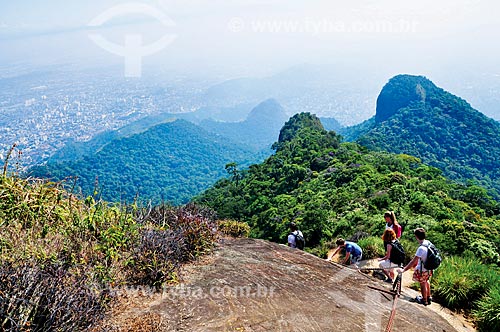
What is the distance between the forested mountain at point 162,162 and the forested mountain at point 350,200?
36796mm

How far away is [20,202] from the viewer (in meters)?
4.88

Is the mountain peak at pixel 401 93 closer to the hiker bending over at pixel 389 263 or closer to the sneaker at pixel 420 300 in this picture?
the hiker bending over at pixel 389 263

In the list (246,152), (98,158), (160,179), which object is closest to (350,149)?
(160,179)

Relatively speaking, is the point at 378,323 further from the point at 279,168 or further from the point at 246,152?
the point at 246,152

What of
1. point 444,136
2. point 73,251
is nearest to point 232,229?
point 73,251

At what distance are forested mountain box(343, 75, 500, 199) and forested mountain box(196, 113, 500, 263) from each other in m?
23.4

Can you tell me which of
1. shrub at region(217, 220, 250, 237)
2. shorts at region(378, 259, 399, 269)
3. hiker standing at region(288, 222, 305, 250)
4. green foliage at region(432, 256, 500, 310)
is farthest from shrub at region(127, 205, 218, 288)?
green foliage at region(432, 256, 500, 310)

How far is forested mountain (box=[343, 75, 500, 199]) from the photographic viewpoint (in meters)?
56.8

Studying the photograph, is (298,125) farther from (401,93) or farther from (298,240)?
(298,240)

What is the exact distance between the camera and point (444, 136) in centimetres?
6538

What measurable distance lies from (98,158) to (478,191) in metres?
95.4

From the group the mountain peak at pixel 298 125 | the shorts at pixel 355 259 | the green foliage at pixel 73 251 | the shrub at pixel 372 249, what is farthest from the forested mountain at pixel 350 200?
the mountain peak at pixel 298 125

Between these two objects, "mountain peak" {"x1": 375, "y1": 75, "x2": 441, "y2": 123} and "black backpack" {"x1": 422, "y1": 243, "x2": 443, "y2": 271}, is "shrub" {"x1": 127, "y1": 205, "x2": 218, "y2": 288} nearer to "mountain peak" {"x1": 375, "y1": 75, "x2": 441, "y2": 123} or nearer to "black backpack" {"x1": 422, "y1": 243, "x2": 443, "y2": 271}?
"black backpack" {"x1": 422, "y1": 243, "x2": 443, "y2": 271}

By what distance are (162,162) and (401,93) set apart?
7295 centimetres
